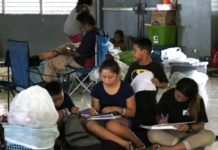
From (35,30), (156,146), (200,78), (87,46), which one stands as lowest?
(156,146)

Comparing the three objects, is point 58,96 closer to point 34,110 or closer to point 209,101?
point 34,110

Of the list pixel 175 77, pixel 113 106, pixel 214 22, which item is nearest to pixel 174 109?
pixel 113 106

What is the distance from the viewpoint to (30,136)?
3398 mm

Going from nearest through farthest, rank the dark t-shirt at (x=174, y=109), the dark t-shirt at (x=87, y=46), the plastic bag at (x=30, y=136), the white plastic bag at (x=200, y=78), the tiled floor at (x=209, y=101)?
1. the plastic bag at (x=30, y=136)
2. the dark t-shirt at (x=174, y=109)
3. the tiled floor at (x=209, y=101)
4. the dark t-shirt at (x=87, y=46)
5. the white plastic bag at (x=200, y=78)

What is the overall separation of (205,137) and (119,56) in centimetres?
368

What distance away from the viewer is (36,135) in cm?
340

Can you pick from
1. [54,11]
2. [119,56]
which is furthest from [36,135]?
[54,11]

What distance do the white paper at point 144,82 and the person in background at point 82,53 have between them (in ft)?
6.08

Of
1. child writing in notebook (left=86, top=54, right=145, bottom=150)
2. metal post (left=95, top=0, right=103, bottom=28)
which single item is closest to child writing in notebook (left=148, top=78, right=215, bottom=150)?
child writing in notebook (left=86, top=54, right=145, bottom=150)

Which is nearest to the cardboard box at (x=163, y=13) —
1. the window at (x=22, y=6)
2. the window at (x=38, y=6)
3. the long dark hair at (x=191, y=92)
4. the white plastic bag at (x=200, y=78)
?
the white plastic bag at (x=200, y=78)

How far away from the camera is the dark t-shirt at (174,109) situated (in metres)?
4.02

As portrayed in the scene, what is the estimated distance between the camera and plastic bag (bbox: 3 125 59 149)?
11.1 ft

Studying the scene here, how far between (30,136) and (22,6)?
7766mm

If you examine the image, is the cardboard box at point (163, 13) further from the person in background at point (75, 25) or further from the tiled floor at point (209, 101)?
the person in background at point (75, 25)
